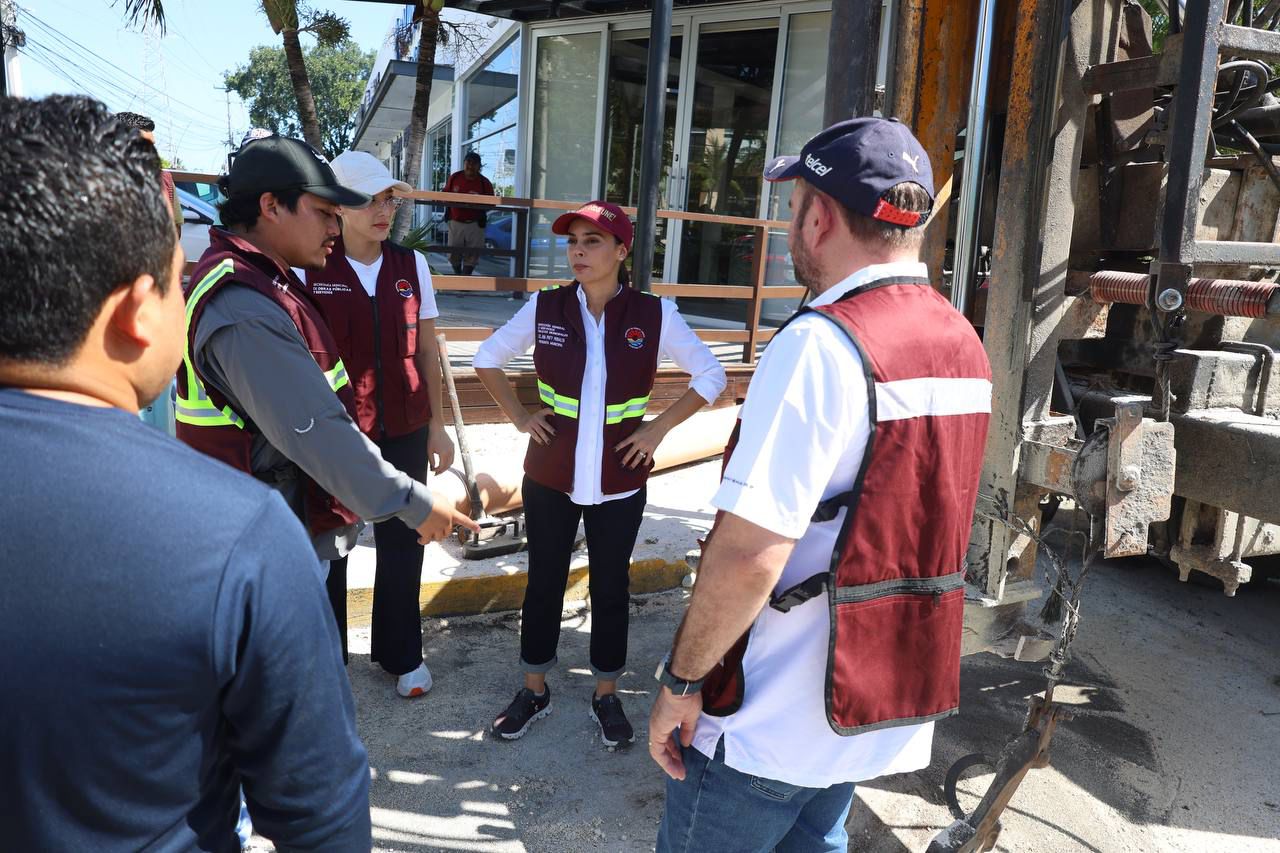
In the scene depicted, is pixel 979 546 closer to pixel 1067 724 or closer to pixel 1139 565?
pixel 1067 724

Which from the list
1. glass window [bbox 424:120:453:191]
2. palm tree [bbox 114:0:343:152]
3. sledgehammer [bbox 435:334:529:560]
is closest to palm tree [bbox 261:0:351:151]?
palm tree [bbox 114:0:343:152]

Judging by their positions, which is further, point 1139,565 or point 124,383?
point 1139,565

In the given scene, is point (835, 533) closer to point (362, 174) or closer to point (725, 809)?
point (725, 809)

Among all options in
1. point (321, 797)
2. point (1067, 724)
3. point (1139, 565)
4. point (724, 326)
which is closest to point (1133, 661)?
point (1067, 724)

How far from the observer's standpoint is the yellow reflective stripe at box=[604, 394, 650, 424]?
328 cm

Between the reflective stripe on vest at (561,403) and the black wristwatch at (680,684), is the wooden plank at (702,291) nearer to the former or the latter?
the reflective stripe on vest at (561,403)

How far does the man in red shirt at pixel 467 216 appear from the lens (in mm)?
10625

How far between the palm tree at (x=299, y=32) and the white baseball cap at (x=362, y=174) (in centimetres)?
762

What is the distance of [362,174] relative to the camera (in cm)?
327

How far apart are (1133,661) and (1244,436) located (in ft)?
5.93

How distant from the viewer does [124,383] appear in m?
1.01

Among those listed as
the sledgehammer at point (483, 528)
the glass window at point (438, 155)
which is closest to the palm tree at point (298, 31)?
the sledgehammer at point (483, 528)

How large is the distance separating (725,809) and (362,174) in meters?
2.46

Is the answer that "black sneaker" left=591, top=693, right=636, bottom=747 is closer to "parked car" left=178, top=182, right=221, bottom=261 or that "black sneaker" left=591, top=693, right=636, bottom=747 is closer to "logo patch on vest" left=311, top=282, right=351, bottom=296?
"logo patch on vest" left=311, top=282, right=351, bottom=296
